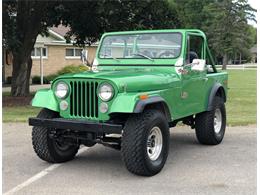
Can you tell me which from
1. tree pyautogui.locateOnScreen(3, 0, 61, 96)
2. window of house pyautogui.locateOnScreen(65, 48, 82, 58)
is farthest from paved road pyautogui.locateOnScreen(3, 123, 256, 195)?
window of house pyautogui.locateOnScreen(65, 48, 82, 58)

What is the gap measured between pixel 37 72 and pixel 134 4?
16550 millimetres

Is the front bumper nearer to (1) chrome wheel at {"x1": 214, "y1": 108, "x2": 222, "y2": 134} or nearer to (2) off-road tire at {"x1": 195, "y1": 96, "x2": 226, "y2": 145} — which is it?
(2) off-road tire at {"x1": 195, "y1": 96, "x2": 226, "y2": 145}

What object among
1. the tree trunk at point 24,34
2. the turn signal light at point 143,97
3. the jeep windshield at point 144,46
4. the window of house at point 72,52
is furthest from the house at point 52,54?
the turn signal light at point 143,97

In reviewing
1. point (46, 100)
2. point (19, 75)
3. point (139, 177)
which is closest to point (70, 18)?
point (19, 75)

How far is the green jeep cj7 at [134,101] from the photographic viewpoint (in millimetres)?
6191

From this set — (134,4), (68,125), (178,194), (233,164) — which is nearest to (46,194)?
(68,125)

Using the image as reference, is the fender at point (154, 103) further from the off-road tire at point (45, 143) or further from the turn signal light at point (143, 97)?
the off-road tire at point (45, 143)

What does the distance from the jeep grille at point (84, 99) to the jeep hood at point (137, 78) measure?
0.11 metres

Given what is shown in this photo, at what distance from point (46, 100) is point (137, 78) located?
1385mm

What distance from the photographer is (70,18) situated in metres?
19.9

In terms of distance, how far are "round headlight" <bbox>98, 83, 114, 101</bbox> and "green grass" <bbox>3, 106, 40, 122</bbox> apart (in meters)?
5.98

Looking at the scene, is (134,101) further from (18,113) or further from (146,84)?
(18,113)

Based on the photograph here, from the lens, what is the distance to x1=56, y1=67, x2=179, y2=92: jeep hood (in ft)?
20.8

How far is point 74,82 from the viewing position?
6.60m
